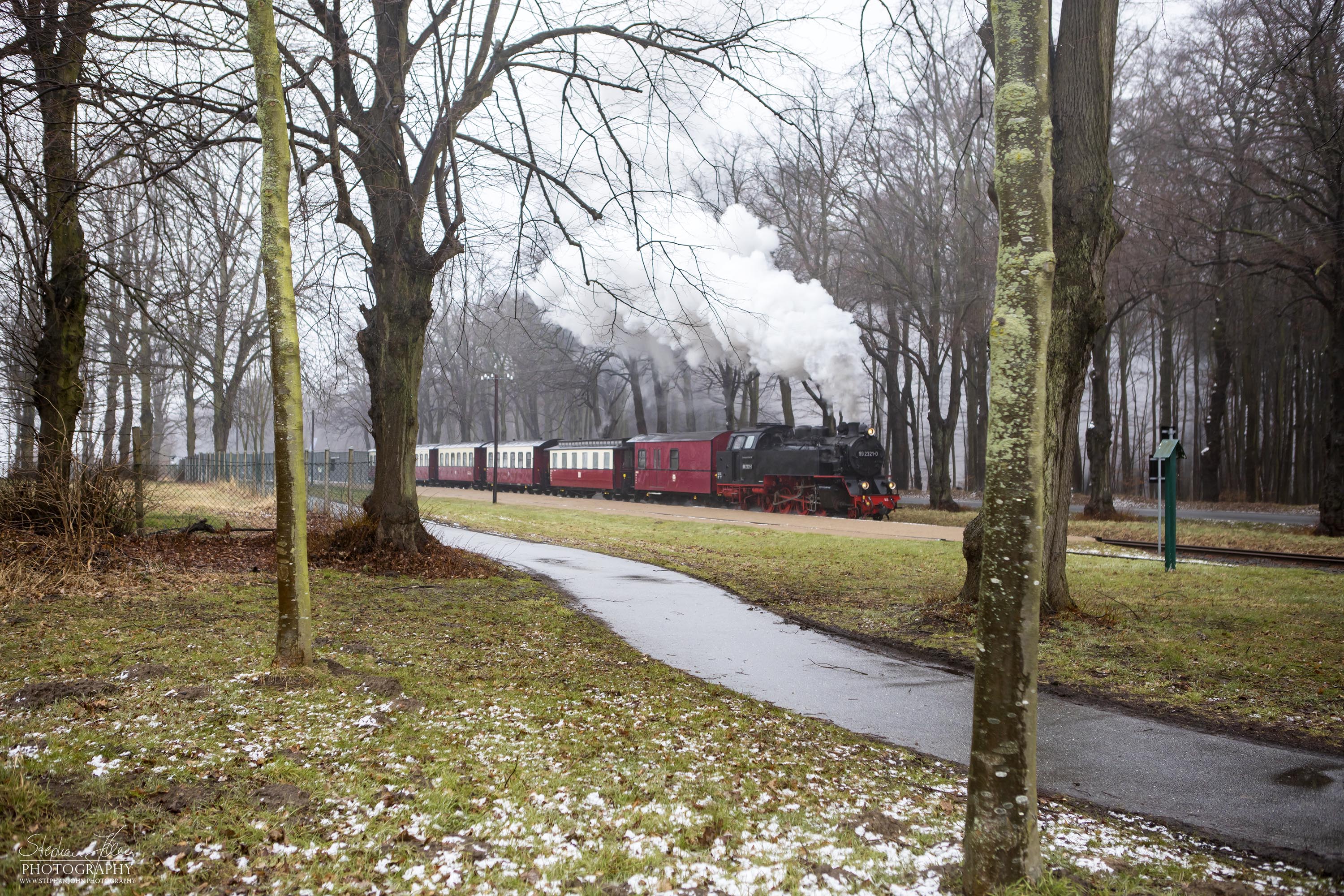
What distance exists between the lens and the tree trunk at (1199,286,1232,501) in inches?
1171

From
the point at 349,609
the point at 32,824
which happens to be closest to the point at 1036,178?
the point at 32,824

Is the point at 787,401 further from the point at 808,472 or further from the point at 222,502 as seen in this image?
the point at 222,502

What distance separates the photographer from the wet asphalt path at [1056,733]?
4.23 metres

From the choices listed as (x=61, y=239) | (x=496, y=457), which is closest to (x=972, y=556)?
(x=61, y=239)

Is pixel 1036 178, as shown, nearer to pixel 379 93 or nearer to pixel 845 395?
pixel 379 93

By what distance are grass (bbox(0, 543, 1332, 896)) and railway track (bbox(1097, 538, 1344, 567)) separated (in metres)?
12.6

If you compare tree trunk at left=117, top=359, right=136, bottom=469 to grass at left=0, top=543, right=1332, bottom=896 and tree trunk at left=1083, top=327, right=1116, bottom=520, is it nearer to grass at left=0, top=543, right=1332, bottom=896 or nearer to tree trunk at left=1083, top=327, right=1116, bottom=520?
grass at left=0, top=543, right=1332, bottom=896

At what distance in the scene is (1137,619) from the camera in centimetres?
888

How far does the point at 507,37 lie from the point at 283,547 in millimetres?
6627

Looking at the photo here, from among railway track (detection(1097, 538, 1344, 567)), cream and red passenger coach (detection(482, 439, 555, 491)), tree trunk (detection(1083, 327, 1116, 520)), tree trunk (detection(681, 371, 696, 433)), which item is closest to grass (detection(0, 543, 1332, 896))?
railway track (detection(1097, 538, 1344, 567))

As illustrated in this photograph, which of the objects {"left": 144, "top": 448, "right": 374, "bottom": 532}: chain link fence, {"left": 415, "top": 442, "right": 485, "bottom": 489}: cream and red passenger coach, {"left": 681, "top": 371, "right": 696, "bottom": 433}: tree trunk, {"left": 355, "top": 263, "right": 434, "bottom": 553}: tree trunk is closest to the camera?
{"left": 355, "top": 263, "right": 434, "bottom": 553}: tree trunk

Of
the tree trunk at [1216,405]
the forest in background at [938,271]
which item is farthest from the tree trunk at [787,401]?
the tree trunk at [1216,405]

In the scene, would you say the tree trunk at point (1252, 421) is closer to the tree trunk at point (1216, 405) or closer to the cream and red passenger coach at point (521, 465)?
the tree trunk at point (1216, 405)

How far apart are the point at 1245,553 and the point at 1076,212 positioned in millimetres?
10278
